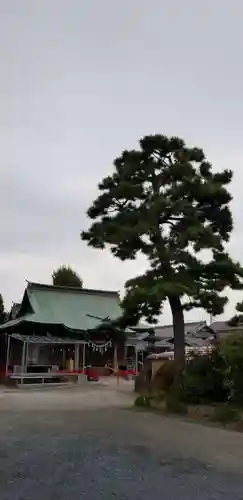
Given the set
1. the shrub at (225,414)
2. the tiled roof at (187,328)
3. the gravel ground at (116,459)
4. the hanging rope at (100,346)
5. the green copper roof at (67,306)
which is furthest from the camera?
the tiled roof at (187,328)

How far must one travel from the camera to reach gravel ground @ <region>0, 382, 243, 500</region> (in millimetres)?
5109

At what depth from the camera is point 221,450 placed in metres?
7.98

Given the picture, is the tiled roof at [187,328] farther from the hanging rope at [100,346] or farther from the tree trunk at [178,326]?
the tree trunk at [178,326]

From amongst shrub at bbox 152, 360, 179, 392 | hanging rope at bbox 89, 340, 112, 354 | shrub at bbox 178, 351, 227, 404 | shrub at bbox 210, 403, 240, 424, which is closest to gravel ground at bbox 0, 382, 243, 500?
shrub at bbox 210, 403, 240, 424

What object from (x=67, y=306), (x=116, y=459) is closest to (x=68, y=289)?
(x=67, y=306)

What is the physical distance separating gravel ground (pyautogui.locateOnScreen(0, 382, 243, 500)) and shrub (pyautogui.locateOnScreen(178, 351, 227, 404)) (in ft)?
5.71

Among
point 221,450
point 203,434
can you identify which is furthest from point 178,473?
point 203,434

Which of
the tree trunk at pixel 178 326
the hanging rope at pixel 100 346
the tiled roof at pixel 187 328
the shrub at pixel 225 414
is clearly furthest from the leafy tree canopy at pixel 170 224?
the tiled roof at pixel 187 328

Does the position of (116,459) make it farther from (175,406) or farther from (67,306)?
(67,306)

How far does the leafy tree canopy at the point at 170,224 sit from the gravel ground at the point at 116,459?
5077 mm

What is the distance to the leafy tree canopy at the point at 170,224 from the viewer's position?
51.9 feet

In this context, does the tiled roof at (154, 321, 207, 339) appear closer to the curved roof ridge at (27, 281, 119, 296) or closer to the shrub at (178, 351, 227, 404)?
the curved roof ridge at (27, 281, 119, 296)

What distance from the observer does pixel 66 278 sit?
164 ft

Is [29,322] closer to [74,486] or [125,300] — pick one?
[125,300]
